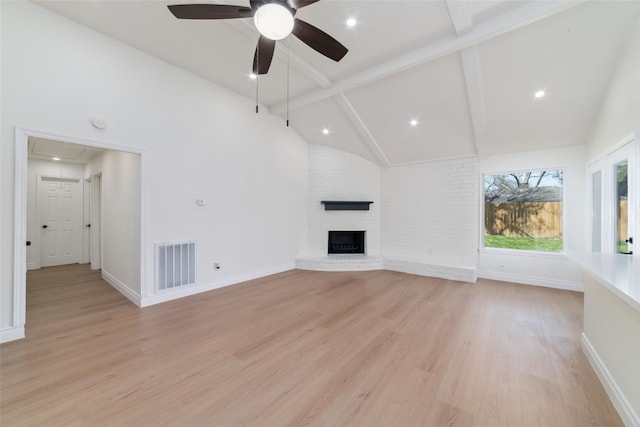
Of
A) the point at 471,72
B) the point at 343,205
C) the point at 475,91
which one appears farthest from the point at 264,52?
the point at 343,205

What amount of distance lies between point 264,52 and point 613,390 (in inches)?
149

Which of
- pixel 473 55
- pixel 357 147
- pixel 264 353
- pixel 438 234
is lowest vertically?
pixel 264 353

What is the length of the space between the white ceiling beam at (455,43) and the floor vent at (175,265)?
3.32m

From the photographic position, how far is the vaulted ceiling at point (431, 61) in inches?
99.3

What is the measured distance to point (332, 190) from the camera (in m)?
5.70

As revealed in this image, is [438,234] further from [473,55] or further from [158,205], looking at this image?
[158,205]

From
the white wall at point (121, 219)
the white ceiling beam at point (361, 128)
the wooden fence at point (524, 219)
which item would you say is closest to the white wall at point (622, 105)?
the wooden fence at point (524, 219)

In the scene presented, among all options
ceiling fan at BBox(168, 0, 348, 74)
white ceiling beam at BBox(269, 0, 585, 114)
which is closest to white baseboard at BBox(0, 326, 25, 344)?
ceiling fan at BBox(168, 0, 348, 74)

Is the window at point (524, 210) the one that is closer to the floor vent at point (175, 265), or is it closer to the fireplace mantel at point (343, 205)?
the fireplace mantel at point (343, 205)

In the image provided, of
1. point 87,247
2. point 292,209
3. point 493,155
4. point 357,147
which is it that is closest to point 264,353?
point 292,209

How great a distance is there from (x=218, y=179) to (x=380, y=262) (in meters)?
3.79

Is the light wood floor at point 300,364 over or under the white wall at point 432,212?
under

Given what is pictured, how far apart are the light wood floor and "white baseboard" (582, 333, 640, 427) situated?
5 centimetres

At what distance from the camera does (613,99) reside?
290 centimetres
